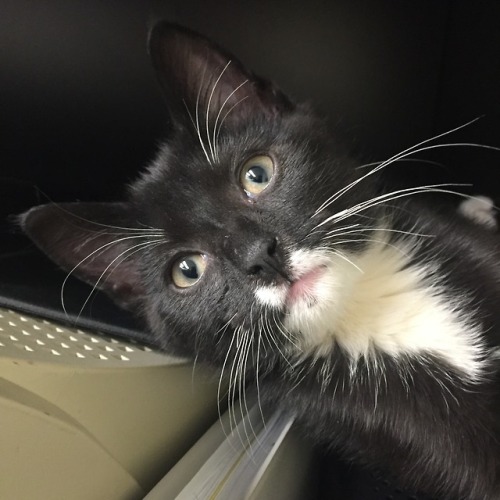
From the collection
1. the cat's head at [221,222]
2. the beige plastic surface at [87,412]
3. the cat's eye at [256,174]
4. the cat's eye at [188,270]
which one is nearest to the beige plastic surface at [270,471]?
the beige plastic surface at [87,412]

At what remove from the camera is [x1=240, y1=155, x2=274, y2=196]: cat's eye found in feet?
3.54

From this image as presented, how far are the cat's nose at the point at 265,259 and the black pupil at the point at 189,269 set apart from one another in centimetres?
18

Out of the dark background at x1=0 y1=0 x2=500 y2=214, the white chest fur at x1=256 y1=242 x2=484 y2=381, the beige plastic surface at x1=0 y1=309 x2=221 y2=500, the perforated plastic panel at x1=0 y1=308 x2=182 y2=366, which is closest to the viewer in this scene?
the beige plastic surface at x1=0 y1=309 x2=221 y2=500

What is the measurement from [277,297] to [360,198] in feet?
0.94

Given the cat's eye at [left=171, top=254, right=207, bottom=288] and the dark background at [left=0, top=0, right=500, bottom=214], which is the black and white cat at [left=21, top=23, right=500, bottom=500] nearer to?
the cat's eye at [left=171, top=254, right=207, bottom=288]

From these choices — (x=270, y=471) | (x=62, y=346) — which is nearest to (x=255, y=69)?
(x=62, y=346)

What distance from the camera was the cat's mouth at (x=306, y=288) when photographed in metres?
0.97

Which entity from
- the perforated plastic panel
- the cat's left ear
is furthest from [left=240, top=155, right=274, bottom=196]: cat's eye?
the perforated plastic panel

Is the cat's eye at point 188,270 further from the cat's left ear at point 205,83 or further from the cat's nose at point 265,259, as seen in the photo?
the cat's left ear at point 205,83

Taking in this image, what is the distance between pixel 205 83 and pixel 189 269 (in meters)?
0.40

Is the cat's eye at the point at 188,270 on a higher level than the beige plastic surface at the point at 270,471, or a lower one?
higher

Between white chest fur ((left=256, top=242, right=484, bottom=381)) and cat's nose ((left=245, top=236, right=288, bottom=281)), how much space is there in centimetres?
12

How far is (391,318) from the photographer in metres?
1.08

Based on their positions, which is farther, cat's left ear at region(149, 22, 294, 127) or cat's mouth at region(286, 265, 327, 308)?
cat's left ear at region(149, 22, 294, 127)
